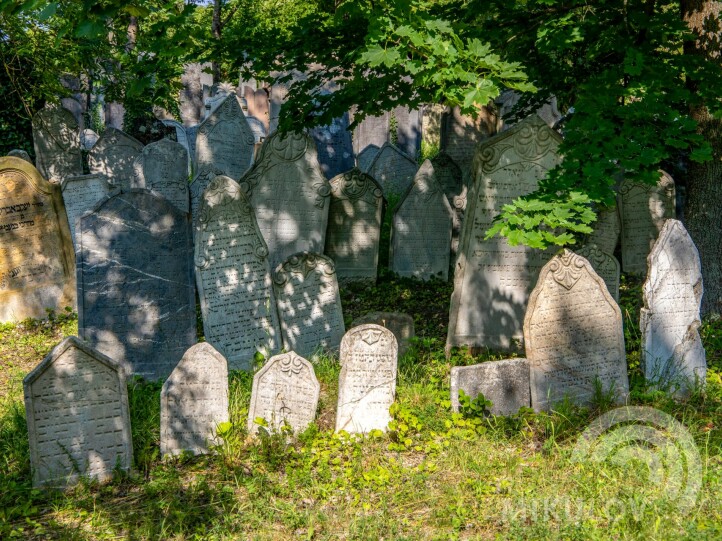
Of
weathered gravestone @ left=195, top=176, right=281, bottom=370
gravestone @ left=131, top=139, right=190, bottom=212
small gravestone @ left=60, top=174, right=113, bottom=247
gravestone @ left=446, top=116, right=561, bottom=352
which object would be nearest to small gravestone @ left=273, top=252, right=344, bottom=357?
weathered gravestone @ left=195, top=176, right=281, bottom=370

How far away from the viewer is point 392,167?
12.7 m

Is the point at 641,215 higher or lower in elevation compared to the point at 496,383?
higher

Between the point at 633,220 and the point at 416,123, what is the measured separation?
29.8 feet

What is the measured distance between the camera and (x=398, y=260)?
9.20m

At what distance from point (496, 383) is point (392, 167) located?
7.83 m

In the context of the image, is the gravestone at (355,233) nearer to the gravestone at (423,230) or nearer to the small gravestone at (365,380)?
the gravestone at (423,230)

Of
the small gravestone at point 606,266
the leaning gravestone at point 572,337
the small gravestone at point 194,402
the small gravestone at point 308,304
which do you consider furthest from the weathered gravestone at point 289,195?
the leaning gravestone at point 572,337

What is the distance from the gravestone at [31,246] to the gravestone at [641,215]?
23.1 ft

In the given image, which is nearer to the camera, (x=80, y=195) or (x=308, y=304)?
(x=308, y=304)

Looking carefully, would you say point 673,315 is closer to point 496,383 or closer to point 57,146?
point 496,383

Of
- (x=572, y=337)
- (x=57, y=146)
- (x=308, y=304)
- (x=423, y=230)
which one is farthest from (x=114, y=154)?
(x=572, y=337)

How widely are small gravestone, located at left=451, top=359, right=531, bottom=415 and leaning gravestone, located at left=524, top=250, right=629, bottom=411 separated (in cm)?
11

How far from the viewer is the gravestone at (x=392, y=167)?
41.3 ft

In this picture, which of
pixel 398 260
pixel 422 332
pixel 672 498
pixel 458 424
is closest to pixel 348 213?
pixel 398 260
